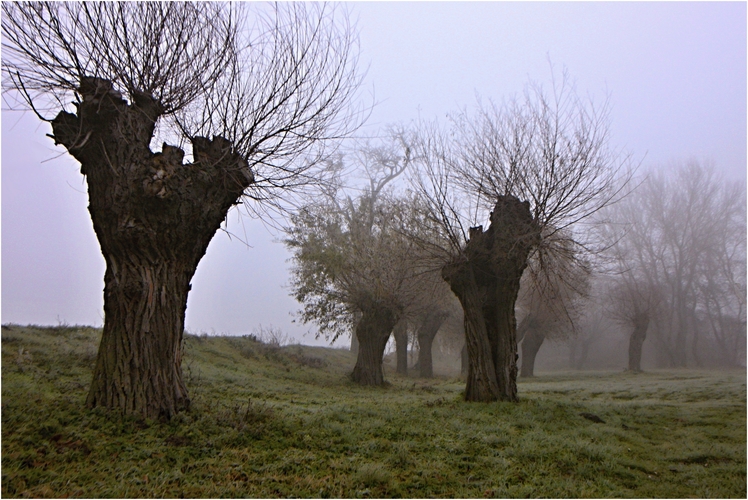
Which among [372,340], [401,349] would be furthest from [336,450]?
[401,349]

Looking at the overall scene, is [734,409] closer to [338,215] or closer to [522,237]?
[522,237]

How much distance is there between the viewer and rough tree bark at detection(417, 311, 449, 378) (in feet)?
78.1

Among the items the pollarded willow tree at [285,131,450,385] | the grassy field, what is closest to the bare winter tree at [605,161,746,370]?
the pollarded willow tree at [285,131,450,385]

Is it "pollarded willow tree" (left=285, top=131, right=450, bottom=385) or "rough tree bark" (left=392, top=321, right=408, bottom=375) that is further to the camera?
"rough tree bark" (left=392, top=321, right=408, bottom=375)

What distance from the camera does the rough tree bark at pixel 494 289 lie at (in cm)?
1056

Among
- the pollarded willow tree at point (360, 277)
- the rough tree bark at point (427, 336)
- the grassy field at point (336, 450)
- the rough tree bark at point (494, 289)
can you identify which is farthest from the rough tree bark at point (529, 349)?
the grassy field at point (336, 450)

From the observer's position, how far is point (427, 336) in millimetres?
24578

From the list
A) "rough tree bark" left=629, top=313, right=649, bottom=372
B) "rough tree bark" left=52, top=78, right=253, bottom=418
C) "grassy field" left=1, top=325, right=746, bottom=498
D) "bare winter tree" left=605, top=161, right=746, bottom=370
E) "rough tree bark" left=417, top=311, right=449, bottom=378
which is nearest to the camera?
"grassy field" left=1, top=325, right=746, bottom=498

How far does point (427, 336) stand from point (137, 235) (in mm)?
19827

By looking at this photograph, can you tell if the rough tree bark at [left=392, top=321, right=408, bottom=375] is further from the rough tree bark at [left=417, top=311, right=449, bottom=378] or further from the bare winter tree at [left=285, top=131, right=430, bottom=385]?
the bare winter tree at [left=285, top=131, right=430, bottom=385]

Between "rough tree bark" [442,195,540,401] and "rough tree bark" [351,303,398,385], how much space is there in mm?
5830

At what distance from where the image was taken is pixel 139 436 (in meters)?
5.36

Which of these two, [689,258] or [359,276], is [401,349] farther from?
[689,258]

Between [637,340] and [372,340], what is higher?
[637,340]
